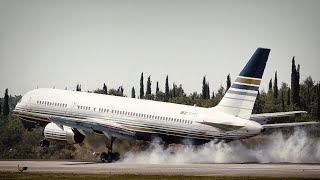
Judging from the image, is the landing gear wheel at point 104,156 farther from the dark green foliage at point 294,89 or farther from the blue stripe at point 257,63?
the dark green foliage at point 294,89

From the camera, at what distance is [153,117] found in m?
68.1

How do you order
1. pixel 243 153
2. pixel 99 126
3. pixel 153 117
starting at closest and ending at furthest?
pixel 99 126, pixel 153 117, pixel 243 153

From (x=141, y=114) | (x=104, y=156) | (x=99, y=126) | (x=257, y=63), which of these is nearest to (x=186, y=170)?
(x=257, y=63)

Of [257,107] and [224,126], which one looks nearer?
[224,126]

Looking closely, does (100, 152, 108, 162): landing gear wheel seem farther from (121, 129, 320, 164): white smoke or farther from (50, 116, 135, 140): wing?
(121, 129, 320, 164): white smoke

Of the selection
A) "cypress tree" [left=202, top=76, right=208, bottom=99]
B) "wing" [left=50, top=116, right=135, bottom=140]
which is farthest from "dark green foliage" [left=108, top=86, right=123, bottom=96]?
"wing" [left=50, top=116, right=135, bottom=140]

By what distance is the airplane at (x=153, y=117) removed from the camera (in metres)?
63.7

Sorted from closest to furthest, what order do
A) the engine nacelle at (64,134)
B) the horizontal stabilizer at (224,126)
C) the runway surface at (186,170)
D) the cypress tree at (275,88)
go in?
1. the runway surface at (186,170)
2. the horizontal stabilizer at (224,126)
3. the engine nacelle at (64,134)
4. the cypress tree at (275,88)

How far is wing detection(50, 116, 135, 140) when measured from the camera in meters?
65.8

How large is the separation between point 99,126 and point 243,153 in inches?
529

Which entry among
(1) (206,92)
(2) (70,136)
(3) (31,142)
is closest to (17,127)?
(3) (31,142)

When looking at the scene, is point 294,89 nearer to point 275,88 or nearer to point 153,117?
point 275,88

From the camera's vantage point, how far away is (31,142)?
287 ft

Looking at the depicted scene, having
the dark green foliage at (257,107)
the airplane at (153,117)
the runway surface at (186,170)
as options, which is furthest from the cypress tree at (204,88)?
the runway surface at (186,170)
